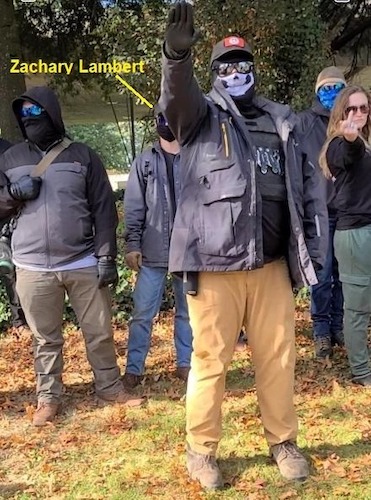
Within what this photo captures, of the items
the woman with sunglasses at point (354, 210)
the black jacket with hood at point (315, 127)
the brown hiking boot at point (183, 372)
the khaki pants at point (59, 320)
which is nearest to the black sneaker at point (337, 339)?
the woman with sunglasses at point (354, 210)

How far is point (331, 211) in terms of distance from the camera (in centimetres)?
506

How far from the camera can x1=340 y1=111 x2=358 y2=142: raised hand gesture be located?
3957 millimetres

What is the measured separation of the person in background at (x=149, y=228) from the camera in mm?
4695

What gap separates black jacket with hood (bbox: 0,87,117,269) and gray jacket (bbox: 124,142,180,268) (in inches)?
14.0

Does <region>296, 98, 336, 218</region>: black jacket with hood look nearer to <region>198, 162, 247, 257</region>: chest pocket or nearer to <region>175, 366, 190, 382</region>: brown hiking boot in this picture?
<region>175, 366, 190, 382</region>: brown hiking boot

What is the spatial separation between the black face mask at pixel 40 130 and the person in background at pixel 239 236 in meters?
1.29

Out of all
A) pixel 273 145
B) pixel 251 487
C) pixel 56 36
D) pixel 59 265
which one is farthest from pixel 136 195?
pixel 56 36

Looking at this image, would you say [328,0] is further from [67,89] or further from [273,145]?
[273,145]

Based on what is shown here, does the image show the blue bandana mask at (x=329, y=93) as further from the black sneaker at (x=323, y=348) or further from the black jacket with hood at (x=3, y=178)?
the black jacket with hood at (x=3, y=178)

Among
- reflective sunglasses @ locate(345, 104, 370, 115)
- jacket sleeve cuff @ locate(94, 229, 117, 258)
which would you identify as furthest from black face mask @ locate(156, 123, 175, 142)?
reflective sunglasses @ locate(345, 104, 370, 115)

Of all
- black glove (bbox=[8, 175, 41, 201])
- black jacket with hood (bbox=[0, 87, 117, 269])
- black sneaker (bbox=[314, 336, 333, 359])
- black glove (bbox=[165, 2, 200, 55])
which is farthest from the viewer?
black sneaker (bbox=[314, 336, 333, 359])

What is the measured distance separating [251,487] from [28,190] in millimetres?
2071

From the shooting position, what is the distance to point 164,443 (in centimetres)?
400

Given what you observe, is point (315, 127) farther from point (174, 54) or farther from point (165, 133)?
point (174, 54)
